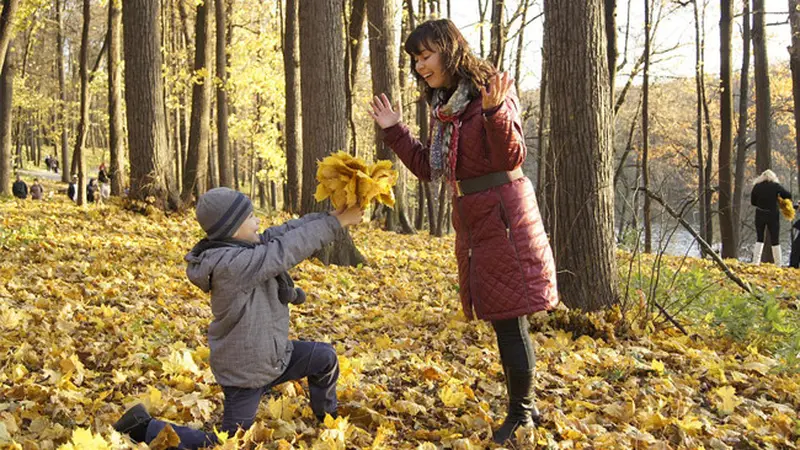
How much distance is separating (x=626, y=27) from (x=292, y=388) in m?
17.2

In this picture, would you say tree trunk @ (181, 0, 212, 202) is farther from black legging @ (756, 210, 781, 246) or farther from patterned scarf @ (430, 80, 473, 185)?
black legging @ (756, 210, 781, 246)

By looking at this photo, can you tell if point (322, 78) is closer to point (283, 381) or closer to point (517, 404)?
point (283, 381)

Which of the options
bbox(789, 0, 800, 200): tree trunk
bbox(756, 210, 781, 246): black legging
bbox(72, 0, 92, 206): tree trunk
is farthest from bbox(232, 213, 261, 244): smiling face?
bbox(756, 210, 781, 246): black legging

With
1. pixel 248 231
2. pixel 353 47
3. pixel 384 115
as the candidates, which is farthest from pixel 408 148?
pixel 353 47

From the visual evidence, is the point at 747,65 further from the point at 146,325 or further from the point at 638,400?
the point at 146,325

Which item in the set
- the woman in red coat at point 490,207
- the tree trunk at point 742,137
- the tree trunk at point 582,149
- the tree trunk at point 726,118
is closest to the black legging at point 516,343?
the woman in red coat at point 490,207

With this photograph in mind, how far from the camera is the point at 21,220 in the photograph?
9234 millimetres

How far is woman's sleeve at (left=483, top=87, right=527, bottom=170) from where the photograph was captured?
264 cm

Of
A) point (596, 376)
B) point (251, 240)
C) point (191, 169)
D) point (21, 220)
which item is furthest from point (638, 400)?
point (191, 169)

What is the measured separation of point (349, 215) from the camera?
2781 mm

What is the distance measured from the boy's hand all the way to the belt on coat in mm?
561

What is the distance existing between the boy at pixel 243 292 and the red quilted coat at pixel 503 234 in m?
0.61

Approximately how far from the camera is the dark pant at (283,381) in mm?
2738

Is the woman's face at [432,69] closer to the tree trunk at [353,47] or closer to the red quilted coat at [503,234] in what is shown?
the red quilted coat at [503,234]
